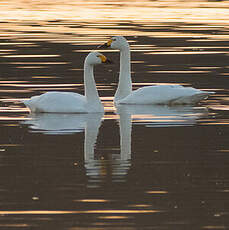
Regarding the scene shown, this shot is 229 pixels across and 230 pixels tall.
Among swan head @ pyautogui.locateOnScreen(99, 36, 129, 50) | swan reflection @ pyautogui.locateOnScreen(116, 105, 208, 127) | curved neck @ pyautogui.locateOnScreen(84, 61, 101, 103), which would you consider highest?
swan head @ pyautogui.locateOnScreen(99, 36, 129, 50)

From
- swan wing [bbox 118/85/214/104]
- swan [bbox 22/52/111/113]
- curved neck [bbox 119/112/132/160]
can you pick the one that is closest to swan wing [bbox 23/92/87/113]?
swan [bbox 22/52/111/113]

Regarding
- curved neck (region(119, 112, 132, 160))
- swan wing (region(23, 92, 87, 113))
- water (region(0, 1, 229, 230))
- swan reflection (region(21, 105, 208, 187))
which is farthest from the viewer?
swan wing (region(23, 92, 87, 113))

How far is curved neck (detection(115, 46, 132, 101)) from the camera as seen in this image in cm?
2005

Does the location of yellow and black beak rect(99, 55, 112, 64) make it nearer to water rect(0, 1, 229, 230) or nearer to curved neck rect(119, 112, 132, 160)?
water rect(0, 1, 229, 230)

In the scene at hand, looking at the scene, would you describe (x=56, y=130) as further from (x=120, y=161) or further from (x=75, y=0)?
(x=75, y=0)

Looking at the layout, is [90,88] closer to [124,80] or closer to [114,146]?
[124,80]

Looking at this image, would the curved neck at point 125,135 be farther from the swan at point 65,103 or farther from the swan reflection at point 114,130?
the swan at point 65,103

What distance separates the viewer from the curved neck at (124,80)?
20.0 metres

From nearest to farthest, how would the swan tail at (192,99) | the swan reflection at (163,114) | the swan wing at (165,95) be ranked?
the swan reflection at (163,114) → the swan tail at (192,99) → the swan wing at (165,95)

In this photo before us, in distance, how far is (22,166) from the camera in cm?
1241

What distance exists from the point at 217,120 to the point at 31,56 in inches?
444

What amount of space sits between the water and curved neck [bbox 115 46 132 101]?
281 mm

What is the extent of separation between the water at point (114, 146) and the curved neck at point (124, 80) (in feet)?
0.92

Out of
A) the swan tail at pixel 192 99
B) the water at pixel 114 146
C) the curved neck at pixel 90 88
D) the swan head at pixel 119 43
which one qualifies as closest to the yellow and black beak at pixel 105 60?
the curved neck at pixel 90 88
